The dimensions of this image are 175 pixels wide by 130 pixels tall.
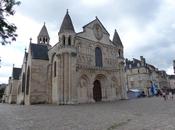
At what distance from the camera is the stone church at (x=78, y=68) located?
84.3 ft

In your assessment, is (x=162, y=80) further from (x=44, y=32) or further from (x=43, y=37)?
(x=43, y=37)

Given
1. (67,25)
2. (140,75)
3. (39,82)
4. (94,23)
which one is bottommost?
(39,82)

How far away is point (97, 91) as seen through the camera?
30094 millimetres

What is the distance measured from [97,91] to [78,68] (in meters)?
5.82

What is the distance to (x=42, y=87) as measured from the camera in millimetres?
30516

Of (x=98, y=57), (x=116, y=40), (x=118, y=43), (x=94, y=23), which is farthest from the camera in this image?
(x=116, y=40)

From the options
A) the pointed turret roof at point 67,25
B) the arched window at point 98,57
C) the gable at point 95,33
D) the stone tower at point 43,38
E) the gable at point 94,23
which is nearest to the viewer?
the pointed turret roof at point 67,25

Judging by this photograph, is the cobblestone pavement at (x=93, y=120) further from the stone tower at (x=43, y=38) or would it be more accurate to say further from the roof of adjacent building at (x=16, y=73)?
the roof of adjacent building at (x=16, y=73)

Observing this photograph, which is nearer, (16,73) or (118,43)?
(118,43)

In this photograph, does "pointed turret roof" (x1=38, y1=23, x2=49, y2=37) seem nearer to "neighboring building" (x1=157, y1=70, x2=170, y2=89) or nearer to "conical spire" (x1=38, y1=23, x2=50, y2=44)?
"conical spire" (x1=38, y1=23, x2=50, y2=44)

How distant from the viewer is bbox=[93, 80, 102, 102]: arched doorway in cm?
2958

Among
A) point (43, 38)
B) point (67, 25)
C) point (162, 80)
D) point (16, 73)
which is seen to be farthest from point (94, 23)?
point (162, 80)

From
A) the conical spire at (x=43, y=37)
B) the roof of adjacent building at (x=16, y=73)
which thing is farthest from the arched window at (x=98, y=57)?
the roof of adjacent building at (x=16, y=73)

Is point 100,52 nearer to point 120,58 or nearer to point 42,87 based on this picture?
point 120,58
